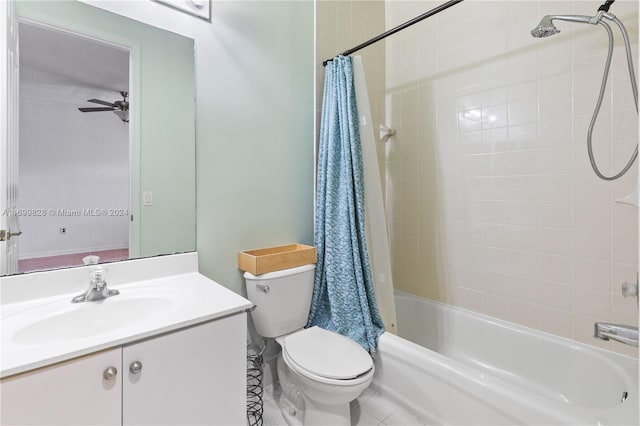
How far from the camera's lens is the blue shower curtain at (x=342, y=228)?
1663mm

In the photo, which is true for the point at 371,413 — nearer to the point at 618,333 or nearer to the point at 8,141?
the point at 618,333

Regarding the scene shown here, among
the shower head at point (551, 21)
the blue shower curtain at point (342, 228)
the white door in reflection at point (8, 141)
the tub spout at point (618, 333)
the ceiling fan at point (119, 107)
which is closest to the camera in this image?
the tub spout at point (618, 333)

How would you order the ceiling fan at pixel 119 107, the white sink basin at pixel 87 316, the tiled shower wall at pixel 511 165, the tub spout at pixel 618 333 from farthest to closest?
the tiled shower wall at pixel 511 165, the ceiling fan at pixel 119 107, the white sink basin at pixel 87 316, the tub spout at pixel 618 333

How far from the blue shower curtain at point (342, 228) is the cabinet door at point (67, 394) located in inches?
42.1

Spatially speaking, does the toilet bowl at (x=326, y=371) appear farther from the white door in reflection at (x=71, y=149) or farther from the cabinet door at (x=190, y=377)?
the white door in reflection at (x=71, y=149)

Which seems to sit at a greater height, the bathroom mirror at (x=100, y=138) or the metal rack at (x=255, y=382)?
the bathroom mirror at (x=100, y=138)

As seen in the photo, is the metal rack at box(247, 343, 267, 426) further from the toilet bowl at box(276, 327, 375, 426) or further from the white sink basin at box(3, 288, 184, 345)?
the white sink basin at box(3, 288, 184, 345)

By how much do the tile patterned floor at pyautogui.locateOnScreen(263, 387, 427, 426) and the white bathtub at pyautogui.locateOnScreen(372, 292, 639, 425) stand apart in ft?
0.23

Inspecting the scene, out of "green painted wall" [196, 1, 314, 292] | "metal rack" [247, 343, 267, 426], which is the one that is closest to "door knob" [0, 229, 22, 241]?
"green painted wall" [196, 1, 314, 292]

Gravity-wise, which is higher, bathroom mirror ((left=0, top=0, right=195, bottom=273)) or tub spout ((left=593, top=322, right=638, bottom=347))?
bathroom mirror ((left=0, top=0, right=195, bottom=273))

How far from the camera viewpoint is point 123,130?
1.28 meters

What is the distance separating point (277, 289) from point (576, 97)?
5.92 ft

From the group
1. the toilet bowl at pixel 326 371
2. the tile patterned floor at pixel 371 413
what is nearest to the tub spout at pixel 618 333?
the toilet bowl at pixel 326 371

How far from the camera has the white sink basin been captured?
916mm
